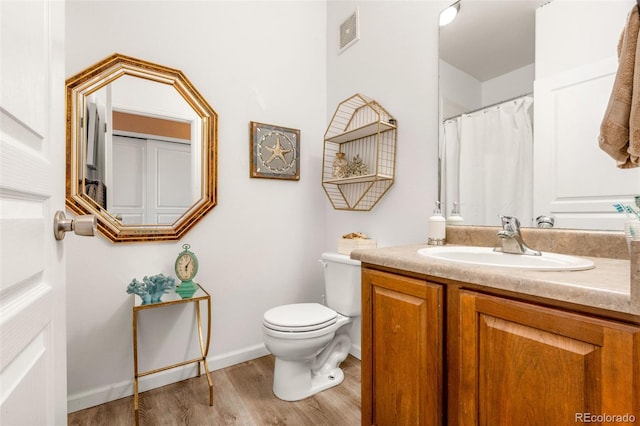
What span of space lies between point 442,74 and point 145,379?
94.3 inches

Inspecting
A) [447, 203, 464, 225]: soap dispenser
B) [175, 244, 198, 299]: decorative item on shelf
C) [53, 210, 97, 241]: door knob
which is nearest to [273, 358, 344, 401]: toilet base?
[175, 244, 198, 299]: decorative item on shelf

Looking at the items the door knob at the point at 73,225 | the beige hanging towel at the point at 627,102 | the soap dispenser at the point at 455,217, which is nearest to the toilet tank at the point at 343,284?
the soap dispenser at the point at 455,217

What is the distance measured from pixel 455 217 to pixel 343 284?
30.7 inches

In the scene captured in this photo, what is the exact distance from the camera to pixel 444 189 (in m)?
1.60

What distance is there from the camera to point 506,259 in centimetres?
115

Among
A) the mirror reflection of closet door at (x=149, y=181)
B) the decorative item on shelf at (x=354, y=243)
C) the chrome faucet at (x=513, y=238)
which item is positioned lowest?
the decorative item on shelf at (x=354, y=243)

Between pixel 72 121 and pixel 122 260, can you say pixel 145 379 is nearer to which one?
pixel 122 260

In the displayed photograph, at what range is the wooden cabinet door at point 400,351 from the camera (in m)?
0.96

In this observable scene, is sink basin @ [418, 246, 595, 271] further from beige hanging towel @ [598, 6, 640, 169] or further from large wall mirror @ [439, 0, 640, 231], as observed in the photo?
beige hanging towel @ [598, 6, 640, 169]

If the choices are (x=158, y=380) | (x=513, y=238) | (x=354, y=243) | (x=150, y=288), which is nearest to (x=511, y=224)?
(x=513, y=238)

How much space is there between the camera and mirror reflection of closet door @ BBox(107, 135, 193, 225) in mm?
1752

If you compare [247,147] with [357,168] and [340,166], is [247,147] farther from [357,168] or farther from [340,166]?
[357,168]

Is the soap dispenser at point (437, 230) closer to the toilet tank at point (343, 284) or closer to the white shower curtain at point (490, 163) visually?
the white shower curtain at point (490, 163)

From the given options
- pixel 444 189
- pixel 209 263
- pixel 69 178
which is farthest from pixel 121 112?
pixel 444 189
